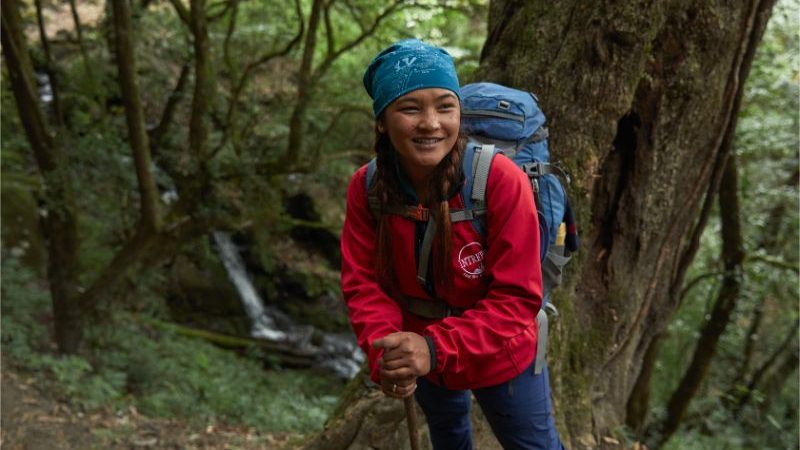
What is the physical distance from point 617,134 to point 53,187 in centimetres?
549

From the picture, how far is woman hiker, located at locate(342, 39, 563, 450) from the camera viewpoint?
2.05 metres

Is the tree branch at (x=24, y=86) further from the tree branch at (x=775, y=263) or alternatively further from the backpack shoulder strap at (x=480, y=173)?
the tree branch at (x=775, y=263)

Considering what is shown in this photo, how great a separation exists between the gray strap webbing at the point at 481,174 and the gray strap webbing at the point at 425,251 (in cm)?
16

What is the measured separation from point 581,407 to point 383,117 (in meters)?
2.44

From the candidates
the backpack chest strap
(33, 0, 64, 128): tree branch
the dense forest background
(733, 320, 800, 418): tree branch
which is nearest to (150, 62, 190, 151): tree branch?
the dense forest background

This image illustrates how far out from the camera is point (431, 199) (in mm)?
2156

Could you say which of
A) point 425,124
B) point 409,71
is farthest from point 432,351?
point 409,71

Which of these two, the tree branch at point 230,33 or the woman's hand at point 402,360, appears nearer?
the woman's hand at point 402,360

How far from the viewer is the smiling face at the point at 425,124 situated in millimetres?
2053

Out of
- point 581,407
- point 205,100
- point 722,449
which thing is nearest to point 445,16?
point 205,100

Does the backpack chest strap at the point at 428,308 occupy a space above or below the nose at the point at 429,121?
below

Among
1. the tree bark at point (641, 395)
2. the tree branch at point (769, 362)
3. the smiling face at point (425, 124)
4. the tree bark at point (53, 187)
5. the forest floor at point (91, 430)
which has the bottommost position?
the tree branch at point (769, 362)

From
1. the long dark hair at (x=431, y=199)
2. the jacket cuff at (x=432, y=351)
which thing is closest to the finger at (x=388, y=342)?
the jacket cuff at (x=432, y=351)

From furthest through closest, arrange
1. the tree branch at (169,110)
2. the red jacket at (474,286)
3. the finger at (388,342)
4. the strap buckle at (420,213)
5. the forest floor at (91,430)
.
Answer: the tree branch at (169,110) → the forest floor at (91,430) → the strap buckle at (420,213) → the red jacket at (474,286) → the finger at (388,342)
